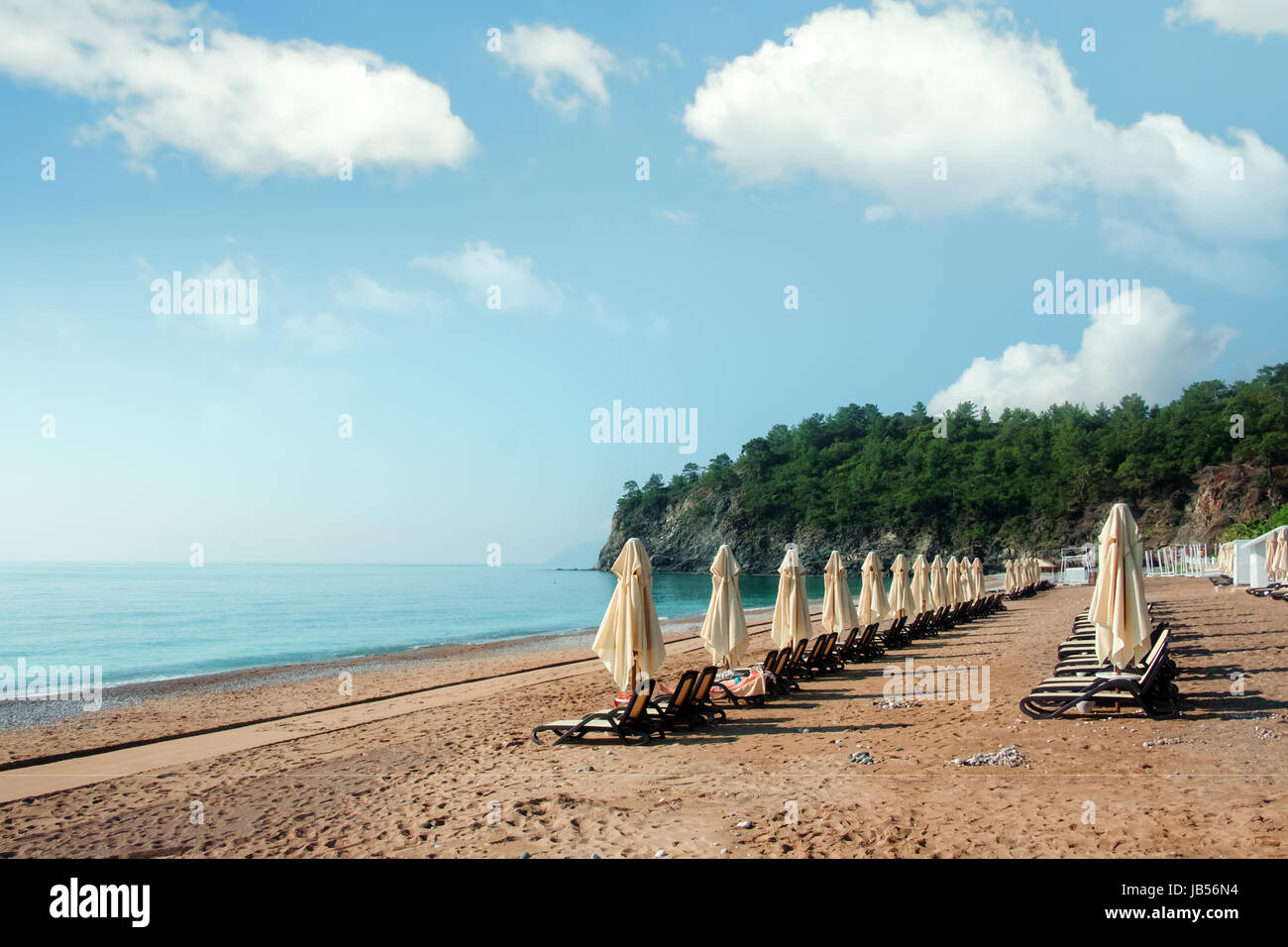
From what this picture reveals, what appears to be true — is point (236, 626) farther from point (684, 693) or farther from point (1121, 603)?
point (1121, 603)

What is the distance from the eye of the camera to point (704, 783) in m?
6.89

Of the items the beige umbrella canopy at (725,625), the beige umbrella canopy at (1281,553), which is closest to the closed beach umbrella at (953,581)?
the beige umbrella canopy at (1281,553)

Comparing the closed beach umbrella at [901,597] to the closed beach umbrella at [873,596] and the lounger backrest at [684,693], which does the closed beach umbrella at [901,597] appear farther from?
the lounger backrest at [684,693]

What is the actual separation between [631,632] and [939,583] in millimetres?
14290

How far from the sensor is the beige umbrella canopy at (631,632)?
9.73 m

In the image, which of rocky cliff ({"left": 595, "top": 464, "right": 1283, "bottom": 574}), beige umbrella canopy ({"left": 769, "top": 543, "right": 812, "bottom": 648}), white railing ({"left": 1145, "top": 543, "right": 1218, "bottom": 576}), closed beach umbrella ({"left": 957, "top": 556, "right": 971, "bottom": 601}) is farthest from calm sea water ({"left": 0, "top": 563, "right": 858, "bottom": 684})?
white railing ({"left": 1145, "top": 543, "right": 1218, "bottom": 576})

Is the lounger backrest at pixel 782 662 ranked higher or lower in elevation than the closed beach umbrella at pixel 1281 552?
lower

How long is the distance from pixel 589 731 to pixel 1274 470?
8524 cm

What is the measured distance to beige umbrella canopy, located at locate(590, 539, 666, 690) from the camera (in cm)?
973

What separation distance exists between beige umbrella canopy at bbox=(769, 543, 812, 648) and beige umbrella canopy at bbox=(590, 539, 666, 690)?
3.80 meters

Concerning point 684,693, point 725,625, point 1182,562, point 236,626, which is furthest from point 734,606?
point 1182,562

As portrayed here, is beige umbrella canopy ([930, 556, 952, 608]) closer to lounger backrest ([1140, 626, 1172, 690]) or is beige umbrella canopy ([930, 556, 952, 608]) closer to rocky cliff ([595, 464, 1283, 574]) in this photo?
lounger backrest ([1140, 626, 1172, 690])

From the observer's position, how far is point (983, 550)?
97.2m

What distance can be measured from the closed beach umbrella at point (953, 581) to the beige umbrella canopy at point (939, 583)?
5.7 inches
